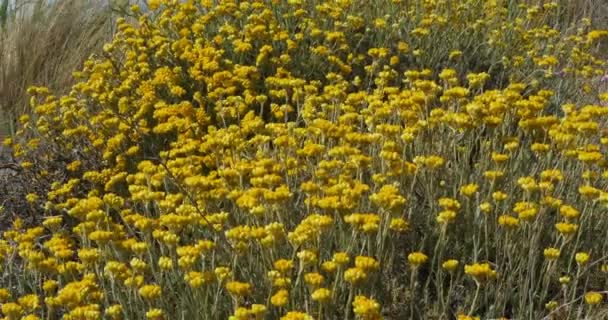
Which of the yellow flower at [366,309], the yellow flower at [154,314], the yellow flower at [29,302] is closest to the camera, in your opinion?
the yellow flower at [366,309]

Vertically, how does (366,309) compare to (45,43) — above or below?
below

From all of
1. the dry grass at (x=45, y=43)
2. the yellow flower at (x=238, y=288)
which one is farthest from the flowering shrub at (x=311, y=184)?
the dry grass at (x=45, y=43)

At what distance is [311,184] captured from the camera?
9.31 feet

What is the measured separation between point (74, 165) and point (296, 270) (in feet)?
5.72

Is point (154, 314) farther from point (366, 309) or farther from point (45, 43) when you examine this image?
point (45, 43)

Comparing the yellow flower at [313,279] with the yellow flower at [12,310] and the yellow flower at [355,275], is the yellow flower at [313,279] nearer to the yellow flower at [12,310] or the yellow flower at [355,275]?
the yellow flower at [355,275]

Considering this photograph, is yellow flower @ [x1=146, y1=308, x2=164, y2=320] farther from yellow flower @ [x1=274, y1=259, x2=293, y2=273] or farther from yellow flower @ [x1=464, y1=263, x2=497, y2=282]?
yellow flower @ [x1=464, y1=263, x2=497, y2=282]

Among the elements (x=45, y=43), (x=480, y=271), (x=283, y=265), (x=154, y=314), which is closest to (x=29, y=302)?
(x=154, y=314)

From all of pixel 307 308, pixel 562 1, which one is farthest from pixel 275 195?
pixel 562 1

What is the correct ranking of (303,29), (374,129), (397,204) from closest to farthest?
(397,204), (374,129), (303,29)

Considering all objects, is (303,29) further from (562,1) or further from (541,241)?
(562,1)

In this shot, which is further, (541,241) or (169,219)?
(541,241)

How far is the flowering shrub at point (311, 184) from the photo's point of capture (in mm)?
2611

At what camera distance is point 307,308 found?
8.05ft
